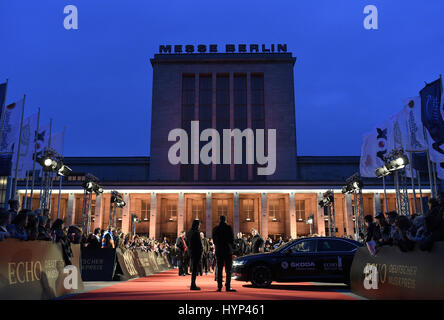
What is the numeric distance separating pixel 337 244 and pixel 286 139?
46.7 meters

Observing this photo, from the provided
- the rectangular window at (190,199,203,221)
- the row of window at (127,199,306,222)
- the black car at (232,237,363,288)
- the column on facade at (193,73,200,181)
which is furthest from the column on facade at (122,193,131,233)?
the black car at (232,237,363,288)

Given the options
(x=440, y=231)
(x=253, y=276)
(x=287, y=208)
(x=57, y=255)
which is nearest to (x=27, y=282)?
(x=57, y=255)

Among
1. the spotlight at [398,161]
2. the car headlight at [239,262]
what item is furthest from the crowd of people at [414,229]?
the spotlight at [398,161]

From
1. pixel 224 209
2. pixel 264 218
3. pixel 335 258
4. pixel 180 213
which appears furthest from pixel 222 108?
pixel 335 258

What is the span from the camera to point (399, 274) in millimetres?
7547

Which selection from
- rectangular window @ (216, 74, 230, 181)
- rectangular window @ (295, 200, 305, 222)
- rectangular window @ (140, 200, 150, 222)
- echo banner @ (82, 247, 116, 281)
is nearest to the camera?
echo banner @ (82, 247, 116, 281)

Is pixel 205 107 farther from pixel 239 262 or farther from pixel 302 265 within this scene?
pixel 302 265

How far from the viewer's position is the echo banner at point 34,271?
22.2 ft

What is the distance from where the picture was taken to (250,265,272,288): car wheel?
1204 centimetres

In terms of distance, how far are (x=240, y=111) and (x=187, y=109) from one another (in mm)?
8540

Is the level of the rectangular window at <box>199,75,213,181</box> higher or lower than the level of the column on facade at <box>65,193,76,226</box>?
higher

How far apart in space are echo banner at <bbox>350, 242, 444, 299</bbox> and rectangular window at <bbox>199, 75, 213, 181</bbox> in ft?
155

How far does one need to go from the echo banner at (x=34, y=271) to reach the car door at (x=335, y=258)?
7.56 m

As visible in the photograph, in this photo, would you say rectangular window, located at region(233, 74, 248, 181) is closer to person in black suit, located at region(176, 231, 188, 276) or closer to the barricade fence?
person in black suit, located at region(176, 231, 188, 276)
